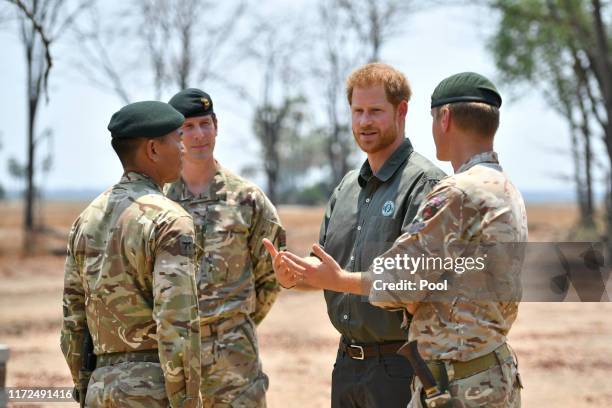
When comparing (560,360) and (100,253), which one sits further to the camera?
(560,360)

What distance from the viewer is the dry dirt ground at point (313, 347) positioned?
865cm

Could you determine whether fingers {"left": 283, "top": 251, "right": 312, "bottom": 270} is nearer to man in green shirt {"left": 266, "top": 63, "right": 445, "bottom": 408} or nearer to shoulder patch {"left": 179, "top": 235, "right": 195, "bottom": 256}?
man in green shirt {"left": 266, "top": 63, "right": 445, "bottom": 408}

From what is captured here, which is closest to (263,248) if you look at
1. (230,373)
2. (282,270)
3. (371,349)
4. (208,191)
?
(208,191)

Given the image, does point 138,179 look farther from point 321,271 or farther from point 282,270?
point 321,271

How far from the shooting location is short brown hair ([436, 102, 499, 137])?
335 centimetres

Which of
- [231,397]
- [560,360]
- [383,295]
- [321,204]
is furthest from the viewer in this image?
[321,204]

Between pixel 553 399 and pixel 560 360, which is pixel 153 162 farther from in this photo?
pixel 560 360

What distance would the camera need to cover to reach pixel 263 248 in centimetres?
498

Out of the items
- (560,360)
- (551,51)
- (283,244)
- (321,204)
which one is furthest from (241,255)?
(321,204)

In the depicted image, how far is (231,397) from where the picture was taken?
464 centimetres

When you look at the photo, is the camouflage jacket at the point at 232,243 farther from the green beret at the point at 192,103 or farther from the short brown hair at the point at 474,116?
the short brown hair at the point at 474,116

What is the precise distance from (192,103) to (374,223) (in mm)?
1482

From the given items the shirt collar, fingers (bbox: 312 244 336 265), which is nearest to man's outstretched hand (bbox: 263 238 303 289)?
fingers (bbox: 312 244 336 265)

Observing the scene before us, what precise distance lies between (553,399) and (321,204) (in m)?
60.2
